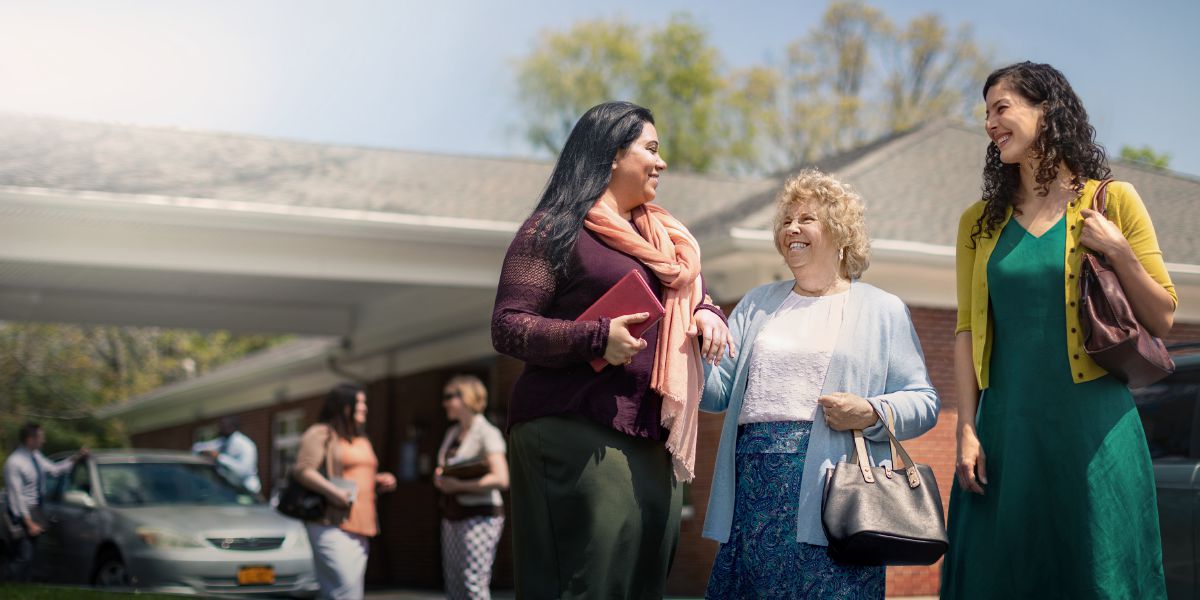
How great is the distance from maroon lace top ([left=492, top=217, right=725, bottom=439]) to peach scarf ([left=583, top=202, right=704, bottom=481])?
0.03m

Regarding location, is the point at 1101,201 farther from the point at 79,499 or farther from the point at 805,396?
Result: the point at 79,499

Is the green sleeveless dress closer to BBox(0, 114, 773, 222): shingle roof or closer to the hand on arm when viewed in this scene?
the hand on arm

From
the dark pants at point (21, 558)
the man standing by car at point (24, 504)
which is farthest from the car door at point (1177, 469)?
the dark pants at point (21, 558)

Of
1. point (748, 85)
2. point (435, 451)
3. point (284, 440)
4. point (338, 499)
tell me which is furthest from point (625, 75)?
point (338, 499)

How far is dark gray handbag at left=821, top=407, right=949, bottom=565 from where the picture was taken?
3717 mm

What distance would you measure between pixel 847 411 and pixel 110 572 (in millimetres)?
9855

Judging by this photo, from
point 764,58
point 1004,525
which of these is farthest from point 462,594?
point 764,58

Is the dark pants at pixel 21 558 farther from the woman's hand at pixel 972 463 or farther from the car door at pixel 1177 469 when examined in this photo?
the woman's hand at pixel 972 463

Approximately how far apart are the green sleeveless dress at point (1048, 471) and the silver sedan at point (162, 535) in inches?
360

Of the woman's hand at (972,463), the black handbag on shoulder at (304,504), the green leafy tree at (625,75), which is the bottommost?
the black handbag on shoulder at (304,504)

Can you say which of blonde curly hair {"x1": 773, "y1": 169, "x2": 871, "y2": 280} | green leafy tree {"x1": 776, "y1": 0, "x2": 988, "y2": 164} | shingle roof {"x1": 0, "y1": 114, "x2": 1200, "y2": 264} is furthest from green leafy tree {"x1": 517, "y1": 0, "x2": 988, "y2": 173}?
blonde curly hair {"x1": 773, "y1": 169, "x2": 871, "y2": 280}

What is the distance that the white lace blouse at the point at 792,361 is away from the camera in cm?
399

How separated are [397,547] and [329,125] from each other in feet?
93.5

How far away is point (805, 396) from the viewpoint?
13.1 ft
